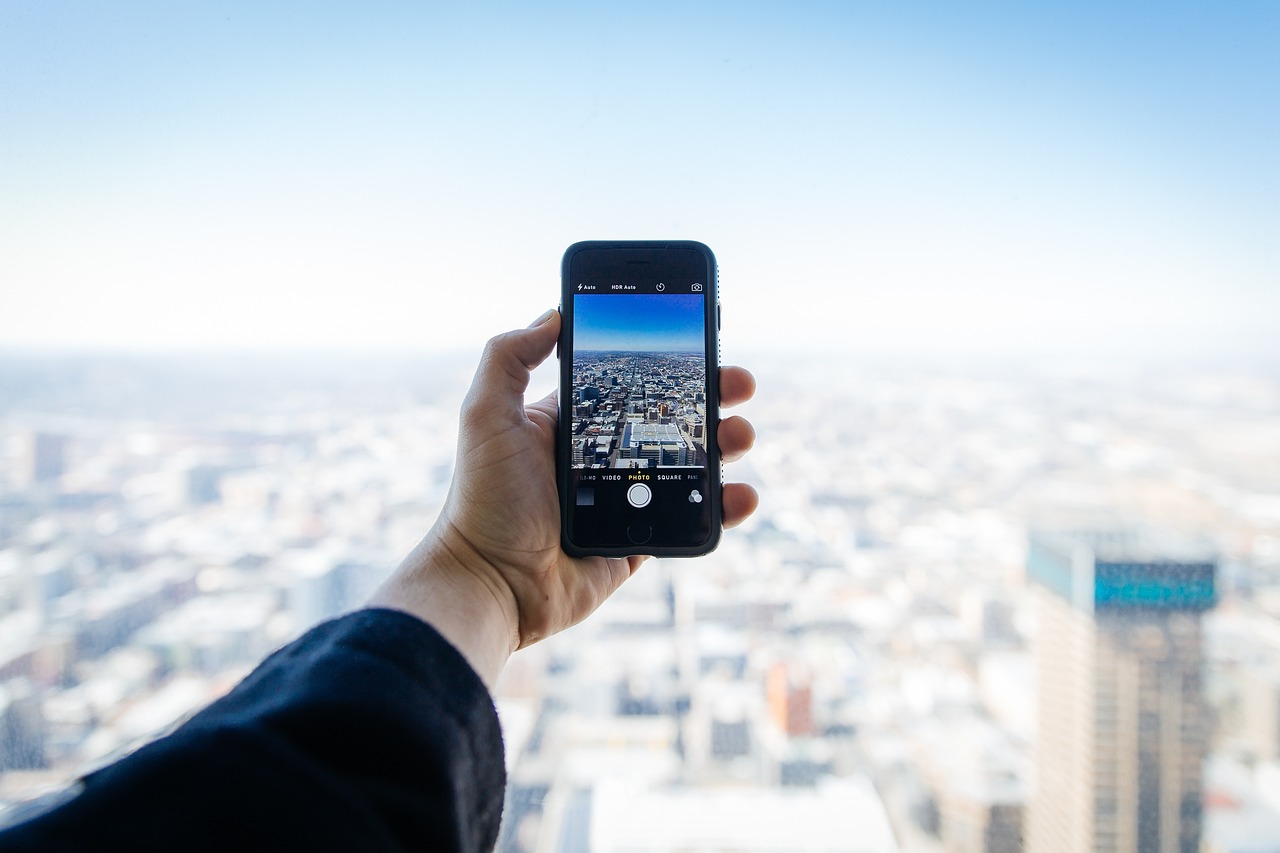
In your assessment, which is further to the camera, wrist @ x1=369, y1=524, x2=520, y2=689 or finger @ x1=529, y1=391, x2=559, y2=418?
finger @ x1=529, y1=391, x2=559, y2=418

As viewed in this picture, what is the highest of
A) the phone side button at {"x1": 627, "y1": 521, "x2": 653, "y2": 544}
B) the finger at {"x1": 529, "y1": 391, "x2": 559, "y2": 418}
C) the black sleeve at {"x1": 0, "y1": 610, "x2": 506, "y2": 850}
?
the finger at {"x1": 529, "y1": 391, "x2": 559, "y2": 418}

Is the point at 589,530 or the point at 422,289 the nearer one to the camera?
the point at 589,530

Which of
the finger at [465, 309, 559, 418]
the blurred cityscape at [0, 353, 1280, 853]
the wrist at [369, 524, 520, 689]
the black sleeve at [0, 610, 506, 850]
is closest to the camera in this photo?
the black sleeve at [0, 610, 506, 850]

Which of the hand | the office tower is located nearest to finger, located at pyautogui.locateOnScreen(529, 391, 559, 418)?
the hand

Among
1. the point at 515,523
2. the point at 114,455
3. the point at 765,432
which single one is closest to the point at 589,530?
the point at 515,523

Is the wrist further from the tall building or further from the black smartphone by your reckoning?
the tall building

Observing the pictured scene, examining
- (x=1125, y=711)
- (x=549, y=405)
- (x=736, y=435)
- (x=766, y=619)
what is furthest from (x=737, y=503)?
(x=1125, y=711)

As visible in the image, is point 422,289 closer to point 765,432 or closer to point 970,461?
point 765,432
